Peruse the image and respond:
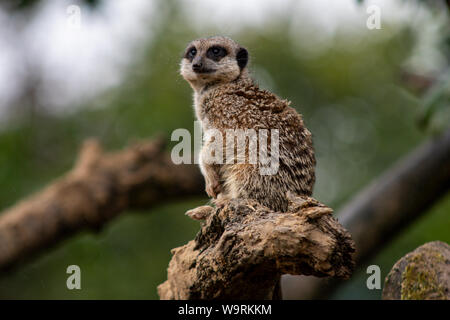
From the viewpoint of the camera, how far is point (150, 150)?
25.0 ft

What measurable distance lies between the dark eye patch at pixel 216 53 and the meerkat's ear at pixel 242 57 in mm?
116

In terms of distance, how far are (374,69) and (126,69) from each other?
18.5ft

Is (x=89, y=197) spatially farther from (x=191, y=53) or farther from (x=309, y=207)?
(x=309, y=207)

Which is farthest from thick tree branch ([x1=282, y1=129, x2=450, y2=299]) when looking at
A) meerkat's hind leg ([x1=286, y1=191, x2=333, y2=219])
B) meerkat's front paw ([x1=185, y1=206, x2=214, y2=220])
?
meerkat's hind leg ([x1=286, y1=191, x2=333, y2=219])

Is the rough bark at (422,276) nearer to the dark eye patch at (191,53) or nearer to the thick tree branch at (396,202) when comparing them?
the dark eye patch at (191,53)

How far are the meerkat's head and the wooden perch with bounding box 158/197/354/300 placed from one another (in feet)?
5.43

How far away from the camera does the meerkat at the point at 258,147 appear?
3.48 metres

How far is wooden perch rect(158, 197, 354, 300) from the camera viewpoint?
264 cm

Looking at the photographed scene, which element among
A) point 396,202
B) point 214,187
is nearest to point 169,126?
point 396,202

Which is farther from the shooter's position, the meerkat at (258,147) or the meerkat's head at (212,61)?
the meerkat's head at (212,61)

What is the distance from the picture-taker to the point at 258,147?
354 centimetres

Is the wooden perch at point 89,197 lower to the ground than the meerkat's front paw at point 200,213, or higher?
higher

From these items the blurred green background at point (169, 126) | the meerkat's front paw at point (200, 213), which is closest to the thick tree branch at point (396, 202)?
the blurred green background at point (169, 126)

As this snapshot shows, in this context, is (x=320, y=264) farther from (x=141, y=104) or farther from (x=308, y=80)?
(x=308, y=80)
